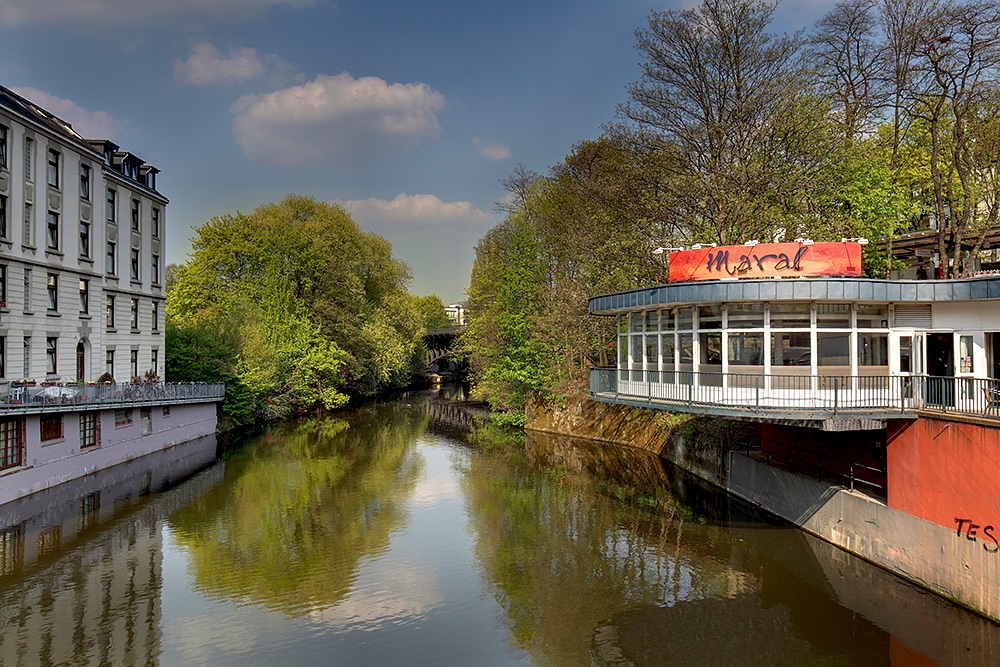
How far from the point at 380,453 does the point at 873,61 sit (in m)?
33.4

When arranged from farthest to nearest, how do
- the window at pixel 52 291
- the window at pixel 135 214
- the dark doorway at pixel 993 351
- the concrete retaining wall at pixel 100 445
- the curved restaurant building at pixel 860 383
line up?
the window at pixel 135 214 < the window at pixel 52 291 < the concrete retaining wall at pixel 100 445 < the dark doorway at pixel 993 351 < the curved restaurant building at pixel 860 383

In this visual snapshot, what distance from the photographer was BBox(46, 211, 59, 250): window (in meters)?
29.7

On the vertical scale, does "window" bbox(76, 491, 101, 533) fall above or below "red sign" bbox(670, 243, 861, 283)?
below

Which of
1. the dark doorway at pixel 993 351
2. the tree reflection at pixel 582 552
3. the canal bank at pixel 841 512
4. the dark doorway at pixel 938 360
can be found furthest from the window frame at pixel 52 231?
the dark doorway at pixel 993 351

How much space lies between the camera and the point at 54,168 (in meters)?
29.8

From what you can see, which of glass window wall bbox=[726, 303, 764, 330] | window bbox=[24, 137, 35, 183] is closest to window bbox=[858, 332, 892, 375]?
glass window wall bbox=[726, 303, 764, 330]

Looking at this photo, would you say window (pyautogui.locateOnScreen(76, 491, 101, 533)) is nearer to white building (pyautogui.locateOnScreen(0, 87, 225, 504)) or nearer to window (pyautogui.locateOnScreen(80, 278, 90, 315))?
white building (pyautogui.locateOnScreen(0, 87, 225, 504))

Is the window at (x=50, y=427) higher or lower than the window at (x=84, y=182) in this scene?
lower

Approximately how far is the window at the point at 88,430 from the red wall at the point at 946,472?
30.3 m

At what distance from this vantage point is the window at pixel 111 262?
34784 millimetres

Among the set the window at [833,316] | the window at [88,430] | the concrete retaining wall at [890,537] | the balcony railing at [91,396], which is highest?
the window at [833,316]

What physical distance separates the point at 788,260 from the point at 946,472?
646cm

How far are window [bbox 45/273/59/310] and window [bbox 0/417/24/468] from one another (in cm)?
792

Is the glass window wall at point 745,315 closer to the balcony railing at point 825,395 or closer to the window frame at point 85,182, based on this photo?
the balcony railing at point 825,395
